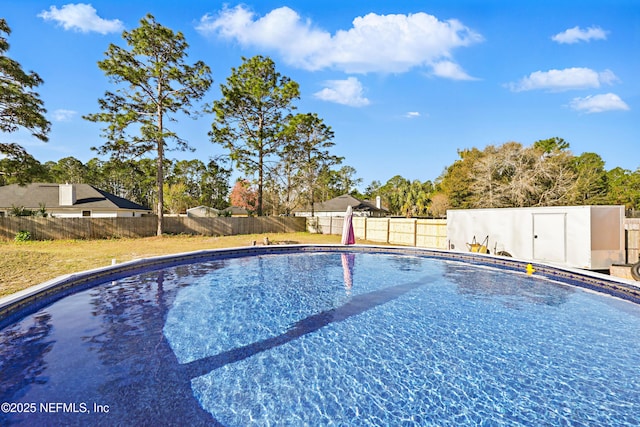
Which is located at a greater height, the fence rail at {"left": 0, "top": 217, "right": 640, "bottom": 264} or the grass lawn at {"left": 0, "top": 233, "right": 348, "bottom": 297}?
the fence rail at {"left": 0, "top": 217, "right": 640, "bottom": 264}

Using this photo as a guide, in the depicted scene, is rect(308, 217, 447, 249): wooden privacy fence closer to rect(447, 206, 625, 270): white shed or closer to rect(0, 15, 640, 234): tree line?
rect(447, 206, 625, 270): white shed

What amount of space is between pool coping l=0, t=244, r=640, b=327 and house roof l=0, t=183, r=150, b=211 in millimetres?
19006

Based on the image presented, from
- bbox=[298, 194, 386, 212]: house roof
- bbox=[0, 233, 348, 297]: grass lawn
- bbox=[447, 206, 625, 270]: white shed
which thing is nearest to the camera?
bbox=[0, 233, 348, 297]: grass lawn

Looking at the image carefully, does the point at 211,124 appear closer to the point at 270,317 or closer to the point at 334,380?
the point at 270,317

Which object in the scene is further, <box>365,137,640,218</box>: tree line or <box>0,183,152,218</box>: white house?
<box>0,183,152,218</box>: white house

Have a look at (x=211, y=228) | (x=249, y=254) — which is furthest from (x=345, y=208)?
(x=249, y=254)

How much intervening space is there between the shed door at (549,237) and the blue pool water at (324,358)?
300cm

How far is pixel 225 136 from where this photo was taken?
2688 centimetres

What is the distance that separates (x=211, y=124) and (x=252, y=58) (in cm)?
696

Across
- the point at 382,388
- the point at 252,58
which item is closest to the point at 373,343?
the point at 382,388

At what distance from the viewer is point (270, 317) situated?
669 centimetres

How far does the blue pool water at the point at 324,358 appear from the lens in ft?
11.6

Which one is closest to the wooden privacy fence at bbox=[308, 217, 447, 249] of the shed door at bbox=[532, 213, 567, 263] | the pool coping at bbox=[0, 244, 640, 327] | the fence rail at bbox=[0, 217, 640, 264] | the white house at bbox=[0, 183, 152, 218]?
the fence rail at bbox=[0, 217, 640, 264]

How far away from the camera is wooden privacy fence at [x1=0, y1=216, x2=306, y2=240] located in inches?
749
